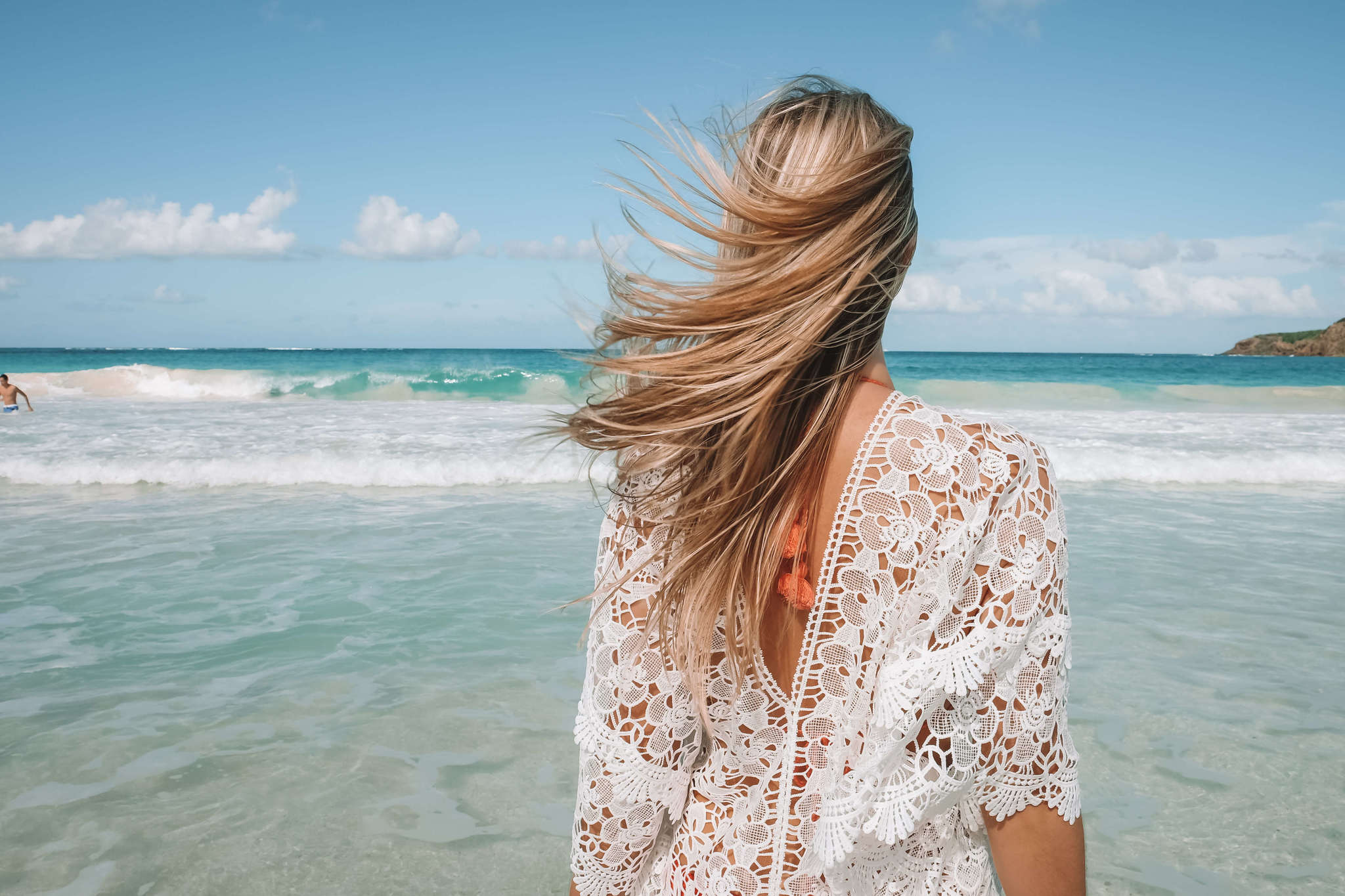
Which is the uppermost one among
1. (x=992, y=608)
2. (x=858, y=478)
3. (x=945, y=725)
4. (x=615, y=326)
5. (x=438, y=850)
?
(x=615, y=326)

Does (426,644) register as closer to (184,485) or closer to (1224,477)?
(184,485)

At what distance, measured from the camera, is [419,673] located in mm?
4551

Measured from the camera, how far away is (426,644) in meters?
4.94

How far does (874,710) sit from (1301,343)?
267 ft

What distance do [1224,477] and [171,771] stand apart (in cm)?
1193

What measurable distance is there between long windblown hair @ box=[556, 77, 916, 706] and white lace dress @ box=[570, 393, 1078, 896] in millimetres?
62

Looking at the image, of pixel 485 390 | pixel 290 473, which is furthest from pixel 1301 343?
pixel 290 473

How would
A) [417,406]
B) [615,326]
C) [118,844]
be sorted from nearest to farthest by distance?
1. [615,326]
2. [118,844]
3. [417,406]

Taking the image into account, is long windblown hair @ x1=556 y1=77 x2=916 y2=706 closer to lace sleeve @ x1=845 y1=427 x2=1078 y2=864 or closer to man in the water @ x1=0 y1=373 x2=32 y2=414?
lace sleeve @ x1=845 y1=427 x2=1078 y2=864

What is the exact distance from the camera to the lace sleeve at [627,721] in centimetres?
127

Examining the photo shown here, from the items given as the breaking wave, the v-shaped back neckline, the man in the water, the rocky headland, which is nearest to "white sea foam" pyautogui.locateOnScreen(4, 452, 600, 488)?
the man in the water

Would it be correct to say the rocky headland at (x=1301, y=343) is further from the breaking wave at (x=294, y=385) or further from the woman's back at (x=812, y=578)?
the woman's back at (x=812, y=578)

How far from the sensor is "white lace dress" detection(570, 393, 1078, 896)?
3.61 feet

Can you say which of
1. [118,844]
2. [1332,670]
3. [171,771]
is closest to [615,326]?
[118,844]
